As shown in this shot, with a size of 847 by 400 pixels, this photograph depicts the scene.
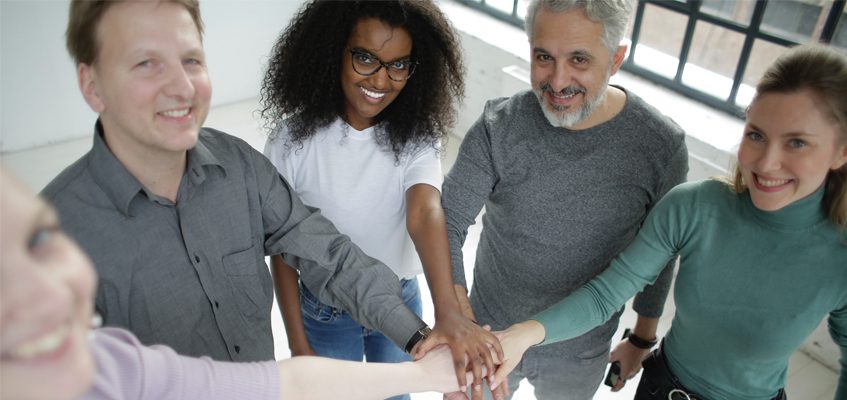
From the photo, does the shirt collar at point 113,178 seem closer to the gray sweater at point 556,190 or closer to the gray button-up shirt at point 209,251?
the gray button-up shirt at point 209,251

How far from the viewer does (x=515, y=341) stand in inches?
57.6

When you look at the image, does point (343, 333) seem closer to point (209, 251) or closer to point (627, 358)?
point (209, 251)

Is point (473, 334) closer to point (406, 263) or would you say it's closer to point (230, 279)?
point (406, 263)

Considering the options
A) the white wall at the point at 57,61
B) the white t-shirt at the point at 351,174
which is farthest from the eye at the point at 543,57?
the white wall at the point at 57,61

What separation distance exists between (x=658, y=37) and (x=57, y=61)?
4.03m

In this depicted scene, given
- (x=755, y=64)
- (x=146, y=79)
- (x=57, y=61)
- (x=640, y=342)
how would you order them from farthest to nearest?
(x=57, y=61)
(x=755, y=64)
(x=640, y=342)
(x=146, y=79)

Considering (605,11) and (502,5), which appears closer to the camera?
(605,11)

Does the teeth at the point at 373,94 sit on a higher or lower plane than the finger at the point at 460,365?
higher

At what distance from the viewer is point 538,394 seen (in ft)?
6.16

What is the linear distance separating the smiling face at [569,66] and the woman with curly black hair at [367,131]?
30 cm

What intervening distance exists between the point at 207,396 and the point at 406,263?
0.92 m

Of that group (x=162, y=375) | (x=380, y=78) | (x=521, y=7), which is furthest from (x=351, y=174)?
(x=521, y=7)

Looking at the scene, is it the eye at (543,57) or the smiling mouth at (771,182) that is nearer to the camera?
the smiling mouth at (771,182)

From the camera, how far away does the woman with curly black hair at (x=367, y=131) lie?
154cm
